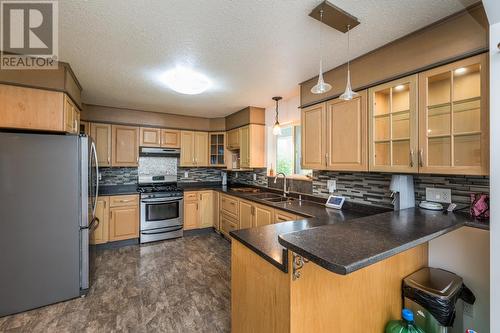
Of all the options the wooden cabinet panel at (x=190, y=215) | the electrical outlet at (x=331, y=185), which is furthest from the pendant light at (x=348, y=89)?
the wooden cabinet panel at (x=190, y=215)

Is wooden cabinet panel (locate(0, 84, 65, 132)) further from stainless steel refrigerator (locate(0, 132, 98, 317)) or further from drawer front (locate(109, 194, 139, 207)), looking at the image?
drawer front (locate(109, 194, 139, 207))

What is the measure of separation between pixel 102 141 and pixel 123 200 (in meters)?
1.07

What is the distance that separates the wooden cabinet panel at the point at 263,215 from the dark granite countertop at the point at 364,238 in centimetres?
141

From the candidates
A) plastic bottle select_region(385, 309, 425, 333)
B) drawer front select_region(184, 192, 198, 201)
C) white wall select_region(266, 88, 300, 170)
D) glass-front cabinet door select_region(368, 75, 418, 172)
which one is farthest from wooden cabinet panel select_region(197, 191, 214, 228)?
plastic bottle select_region(385, 309, 425, 333)

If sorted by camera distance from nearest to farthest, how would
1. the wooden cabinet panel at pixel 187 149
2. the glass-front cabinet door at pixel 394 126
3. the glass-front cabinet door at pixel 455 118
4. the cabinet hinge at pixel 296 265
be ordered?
the cabinet hinge at pixel 296 265 → the glass-front cabinet door at pixel 455 118 → the glass-front cabinet door at pixel 394 126 → the wooden cabinet panel at pixel 187 149

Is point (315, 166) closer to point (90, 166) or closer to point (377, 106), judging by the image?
point (377, 106)

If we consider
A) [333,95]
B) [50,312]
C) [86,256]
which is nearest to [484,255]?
[333,95]

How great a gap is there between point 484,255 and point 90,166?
3.45 meters

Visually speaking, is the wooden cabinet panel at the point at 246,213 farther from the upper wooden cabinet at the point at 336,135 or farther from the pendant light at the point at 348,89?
the pendant light at the point at 348,89

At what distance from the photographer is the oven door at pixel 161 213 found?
151 inches

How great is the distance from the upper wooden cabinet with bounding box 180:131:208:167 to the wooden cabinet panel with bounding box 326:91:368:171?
2.99 metres

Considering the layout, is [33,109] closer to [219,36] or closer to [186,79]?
[186,79]

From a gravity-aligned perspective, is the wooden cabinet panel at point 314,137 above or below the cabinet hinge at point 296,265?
above

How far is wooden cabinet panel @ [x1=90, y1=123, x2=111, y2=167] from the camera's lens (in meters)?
3.74
